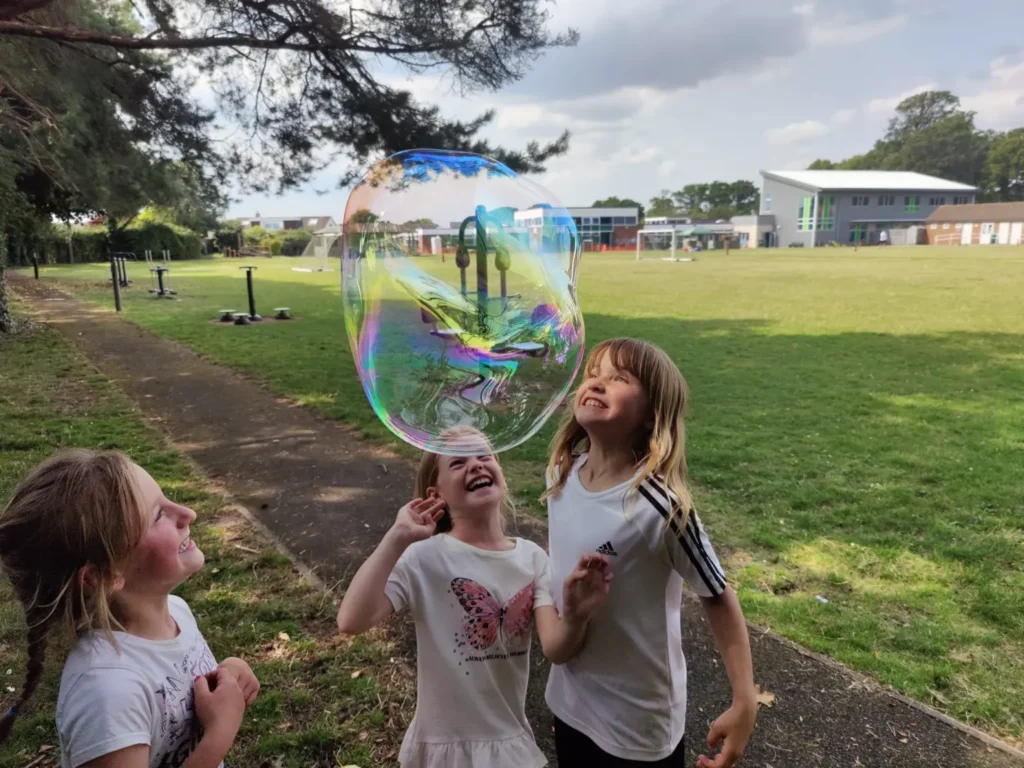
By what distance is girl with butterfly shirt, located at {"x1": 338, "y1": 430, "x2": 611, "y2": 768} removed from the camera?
1705mm

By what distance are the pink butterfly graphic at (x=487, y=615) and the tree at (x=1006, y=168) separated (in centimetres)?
11747

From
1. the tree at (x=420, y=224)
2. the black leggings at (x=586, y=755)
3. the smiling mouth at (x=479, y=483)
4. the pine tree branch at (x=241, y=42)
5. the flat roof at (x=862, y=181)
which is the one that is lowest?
the black leggings at (x=586, y=755)

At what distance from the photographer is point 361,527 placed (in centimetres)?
477

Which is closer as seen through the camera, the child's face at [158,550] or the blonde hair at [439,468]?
the child's face at [158,550]

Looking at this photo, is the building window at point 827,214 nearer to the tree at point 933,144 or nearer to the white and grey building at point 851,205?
the white and grey building at point 851,205

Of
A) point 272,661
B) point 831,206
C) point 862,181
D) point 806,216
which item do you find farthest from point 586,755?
point 862,181

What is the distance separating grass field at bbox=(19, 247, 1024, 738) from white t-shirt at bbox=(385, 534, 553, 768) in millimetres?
2249

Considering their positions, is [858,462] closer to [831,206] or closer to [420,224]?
[420,224]

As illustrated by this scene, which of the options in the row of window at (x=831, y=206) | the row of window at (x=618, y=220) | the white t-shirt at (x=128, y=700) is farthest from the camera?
the row of window at (x=831, y=206)

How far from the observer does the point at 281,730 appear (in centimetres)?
278

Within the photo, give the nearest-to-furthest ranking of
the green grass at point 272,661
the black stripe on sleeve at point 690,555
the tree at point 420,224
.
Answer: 1. the black stripe on sleeve at point 690,555
2. the tree at point 420,224
3. the green grass at point 272,661

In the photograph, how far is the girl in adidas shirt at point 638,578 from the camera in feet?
5.40

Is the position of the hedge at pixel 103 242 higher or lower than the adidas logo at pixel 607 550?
higher

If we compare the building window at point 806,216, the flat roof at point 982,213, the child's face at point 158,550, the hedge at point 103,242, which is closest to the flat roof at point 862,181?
the building window at point 806,216
